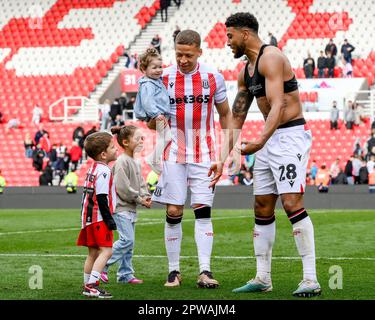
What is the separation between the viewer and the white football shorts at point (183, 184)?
8984 millimetres

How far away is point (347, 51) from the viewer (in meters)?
34.3

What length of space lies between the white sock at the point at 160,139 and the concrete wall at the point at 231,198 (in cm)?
1664

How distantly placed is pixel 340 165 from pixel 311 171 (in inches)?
62.8

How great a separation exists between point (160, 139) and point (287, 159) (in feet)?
4.96

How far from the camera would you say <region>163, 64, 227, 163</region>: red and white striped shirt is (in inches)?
356

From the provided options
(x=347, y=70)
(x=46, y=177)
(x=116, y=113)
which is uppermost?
(x=347, y=70)

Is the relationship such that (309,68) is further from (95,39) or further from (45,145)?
(95,39)

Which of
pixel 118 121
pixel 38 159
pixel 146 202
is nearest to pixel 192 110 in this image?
pixel 146 202

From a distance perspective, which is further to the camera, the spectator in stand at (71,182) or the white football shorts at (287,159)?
the spectator in stand at (71,182)

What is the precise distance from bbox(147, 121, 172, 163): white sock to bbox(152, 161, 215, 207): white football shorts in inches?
5.5

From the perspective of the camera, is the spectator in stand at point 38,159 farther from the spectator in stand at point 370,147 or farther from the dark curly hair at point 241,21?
the dark curly hair at point 241,21

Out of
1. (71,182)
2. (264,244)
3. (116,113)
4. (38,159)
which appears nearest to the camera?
(264,244)

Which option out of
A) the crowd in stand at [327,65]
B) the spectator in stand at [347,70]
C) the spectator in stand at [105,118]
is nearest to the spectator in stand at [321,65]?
the crowd in stand at [327,65]

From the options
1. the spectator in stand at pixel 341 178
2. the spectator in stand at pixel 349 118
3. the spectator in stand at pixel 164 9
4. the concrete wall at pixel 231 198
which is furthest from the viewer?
the spectator in stand at pixel 164 9
